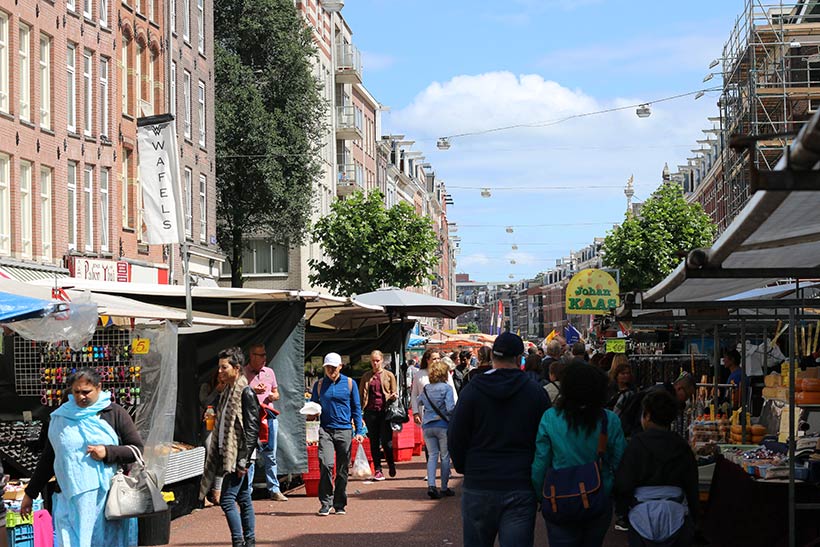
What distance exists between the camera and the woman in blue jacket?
50.3ft

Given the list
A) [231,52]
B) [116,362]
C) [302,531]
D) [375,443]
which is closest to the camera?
[116,362]

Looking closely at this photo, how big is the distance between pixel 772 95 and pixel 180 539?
105ft

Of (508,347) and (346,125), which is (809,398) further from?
(346,125)

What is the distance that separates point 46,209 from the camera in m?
30.3

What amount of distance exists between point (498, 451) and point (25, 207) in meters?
24.2

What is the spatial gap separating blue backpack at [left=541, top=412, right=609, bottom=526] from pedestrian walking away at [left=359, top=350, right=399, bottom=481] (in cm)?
1058

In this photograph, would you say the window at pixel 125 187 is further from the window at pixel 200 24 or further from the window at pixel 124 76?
the window at pixel 200 24

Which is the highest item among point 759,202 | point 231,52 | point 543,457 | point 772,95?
point 231,52

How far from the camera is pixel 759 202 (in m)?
5.20

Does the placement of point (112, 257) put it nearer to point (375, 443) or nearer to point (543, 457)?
point (375, 443)

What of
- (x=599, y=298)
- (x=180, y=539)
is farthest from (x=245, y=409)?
(x=599, y=298)

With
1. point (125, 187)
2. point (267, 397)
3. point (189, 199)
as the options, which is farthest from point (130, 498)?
point (189, 199)

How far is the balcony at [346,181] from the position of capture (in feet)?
219

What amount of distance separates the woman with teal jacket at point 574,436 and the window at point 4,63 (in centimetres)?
2342
